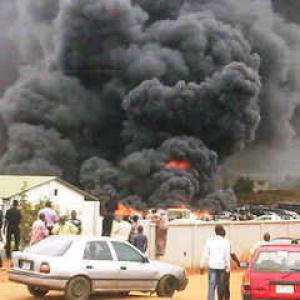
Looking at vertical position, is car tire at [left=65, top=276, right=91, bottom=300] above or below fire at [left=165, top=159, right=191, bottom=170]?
below

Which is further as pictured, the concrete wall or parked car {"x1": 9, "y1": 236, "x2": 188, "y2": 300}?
the concrete wall

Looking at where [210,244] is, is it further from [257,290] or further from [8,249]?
[8,249]

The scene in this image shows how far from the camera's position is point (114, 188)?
214ft

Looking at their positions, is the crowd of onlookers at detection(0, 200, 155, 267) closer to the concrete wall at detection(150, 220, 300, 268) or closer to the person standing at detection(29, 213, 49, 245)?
the person standing at detection(29, 213, 49, 245)

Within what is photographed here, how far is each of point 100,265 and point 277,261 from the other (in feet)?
→ 10.4

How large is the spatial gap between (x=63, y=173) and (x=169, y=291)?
5810 centimetres

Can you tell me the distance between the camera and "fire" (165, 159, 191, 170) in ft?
214

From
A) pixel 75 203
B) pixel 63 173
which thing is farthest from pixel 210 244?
pixel 63 173

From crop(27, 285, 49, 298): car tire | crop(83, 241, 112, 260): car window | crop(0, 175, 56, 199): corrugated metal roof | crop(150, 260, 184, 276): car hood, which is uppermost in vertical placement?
crop(0, 175, 56, 199): corrugated metal roof

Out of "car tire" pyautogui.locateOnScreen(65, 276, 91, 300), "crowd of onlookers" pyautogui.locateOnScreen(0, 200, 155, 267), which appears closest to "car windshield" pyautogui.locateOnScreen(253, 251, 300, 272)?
"car tire" pyautogui.locateOnScreen(65, 276, 91, 300)

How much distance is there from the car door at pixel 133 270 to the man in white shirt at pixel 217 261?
1807mm

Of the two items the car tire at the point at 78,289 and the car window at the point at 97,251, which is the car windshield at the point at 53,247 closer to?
the car window at the point at 97,251

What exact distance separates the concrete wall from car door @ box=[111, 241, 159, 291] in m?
6.23

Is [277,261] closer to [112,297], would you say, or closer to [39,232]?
[112,297]
